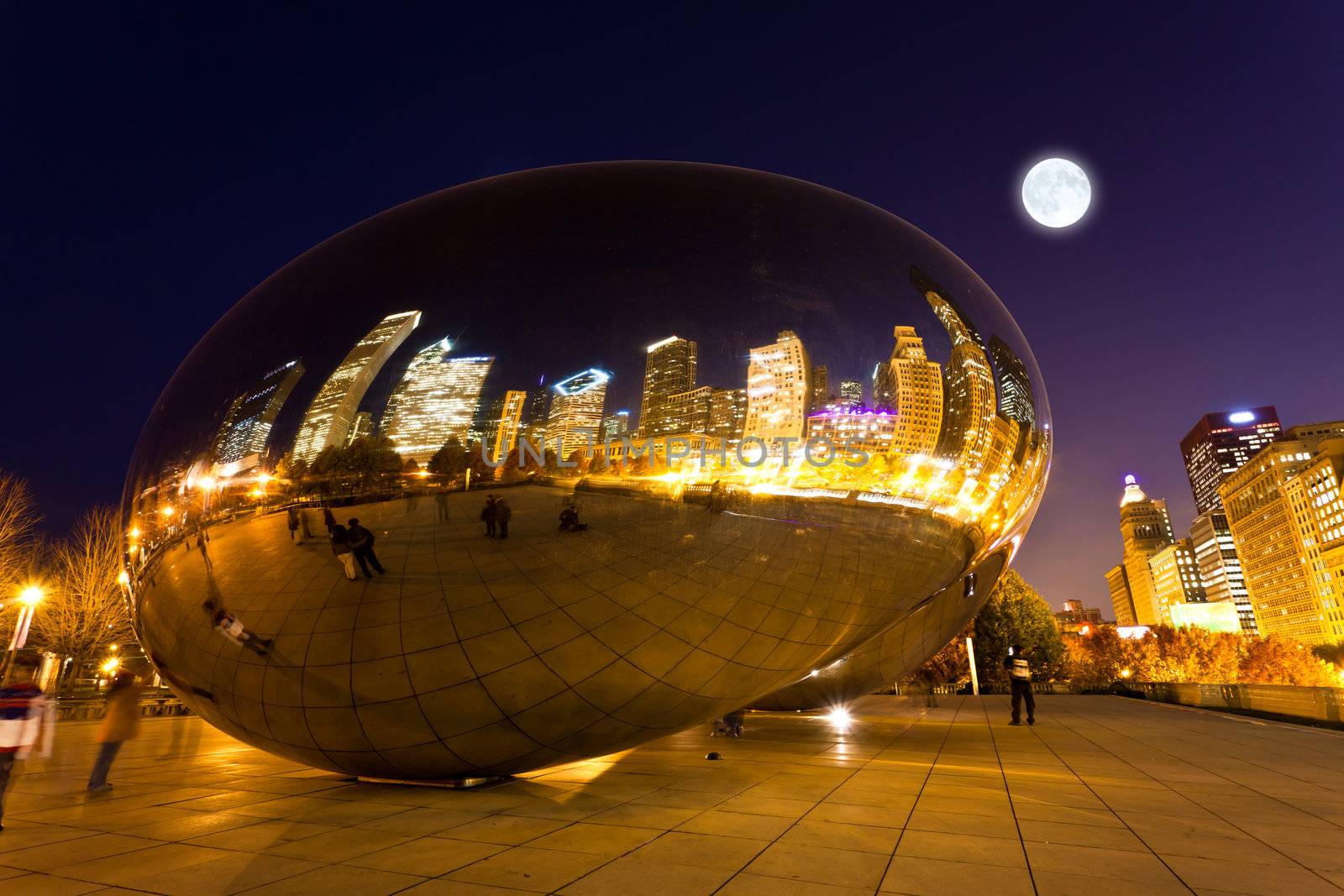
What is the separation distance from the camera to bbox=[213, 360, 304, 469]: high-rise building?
3.86 meters

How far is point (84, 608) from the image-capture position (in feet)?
96.2

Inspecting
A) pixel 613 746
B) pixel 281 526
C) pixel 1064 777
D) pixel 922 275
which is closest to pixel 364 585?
pixel 281 526

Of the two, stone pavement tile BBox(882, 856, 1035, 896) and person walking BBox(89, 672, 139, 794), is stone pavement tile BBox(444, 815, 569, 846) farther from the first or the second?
person walking BBox(89, 672, 139, 794)

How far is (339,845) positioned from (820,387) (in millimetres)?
3833

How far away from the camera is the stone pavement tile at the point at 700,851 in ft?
11.6

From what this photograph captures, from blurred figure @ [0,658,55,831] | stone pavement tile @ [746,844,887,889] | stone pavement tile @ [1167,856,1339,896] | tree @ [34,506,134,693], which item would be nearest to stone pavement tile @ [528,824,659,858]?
stone pavement tile @ [746,844,887,889]

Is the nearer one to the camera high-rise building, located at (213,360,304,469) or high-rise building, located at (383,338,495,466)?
high-rise building, located at (383,338,495,466)

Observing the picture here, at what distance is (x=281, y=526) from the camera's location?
3713mm

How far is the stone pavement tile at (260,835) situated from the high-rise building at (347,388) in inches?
91.7

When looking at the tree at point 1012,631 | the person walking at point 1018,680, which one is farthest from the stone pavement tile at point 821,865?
the tree at point 1012,631

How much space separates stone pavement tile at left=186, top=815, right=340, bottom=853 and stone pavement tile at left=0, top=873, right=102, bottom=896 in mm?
698

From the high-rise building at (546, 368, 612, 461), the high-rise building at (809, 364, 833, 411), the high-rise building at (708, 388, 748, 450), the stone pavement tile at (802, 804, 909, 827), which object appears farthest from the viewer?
the stone pavement tile at (802, 804, 909, 827)

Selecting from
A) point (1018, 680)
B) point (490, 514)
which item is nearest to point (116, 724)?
point (490, 514)

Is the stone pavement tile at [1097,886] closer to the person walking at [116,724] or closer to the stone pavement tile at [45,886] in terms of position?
the stone pavement tile at [45,886]
